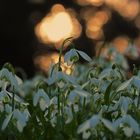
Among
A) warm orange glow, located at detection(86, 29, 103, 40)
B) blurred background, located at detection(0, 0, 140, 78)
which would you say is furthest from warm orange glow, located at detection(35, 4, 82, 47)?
warm orange glow, located at detection(86, 29, 103, 40)

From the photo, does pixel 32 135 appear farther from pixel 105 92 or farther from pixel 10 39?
pixel 10 39

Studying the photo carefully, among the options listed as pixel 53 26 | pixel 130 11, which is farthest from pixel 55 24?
pixel 130 11

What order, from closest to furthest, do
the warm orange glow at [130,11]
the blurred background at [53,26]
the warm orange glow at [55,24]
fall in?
the warm orange glow at [55,24] < the blurred background at [53,26] < the warm orange glow at [130,11]

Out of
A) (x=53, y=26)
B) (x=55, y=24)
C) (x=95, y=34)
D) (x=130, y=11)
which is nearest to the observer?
(x=53, y=26)

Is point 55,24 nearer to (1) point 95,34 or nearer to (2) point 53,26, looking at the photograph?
(2) point 53,26

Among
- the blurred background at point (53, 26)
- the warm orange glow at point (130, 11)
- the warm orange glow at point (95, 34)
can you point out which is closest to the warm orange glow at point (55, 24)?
the blurred background at point (53, 26)

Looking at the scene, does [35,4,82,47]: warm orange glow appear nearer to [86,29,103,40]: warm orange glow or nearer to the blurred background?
the blurred background

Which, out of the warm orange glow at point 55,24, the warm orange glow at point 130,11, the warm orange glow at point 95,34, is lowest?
the warm orange glow at point 130,11

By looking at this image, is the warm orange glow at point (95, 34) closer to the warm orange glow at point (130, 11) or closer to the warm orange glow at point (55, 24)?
the warm orange glow at point (55, 24)

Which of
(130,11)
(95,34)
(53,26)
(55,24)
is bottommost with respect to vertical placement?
(130,11)
